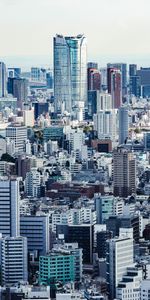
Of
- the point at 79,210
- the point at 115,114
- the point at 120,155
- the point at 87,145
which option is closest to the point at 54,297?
the point at 79,210

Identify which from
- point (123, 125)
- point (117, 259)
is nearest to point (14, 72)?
point (123, 125)

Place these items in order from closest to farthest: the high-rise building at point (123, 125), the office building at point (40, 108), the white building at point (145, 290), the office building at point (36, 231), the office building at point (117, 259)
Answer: the white building at point (145, 290), the office building at point (117, 259), the office building at point (36, 231), the high-rise building at point (123, 125), the office building at point (40, 108)

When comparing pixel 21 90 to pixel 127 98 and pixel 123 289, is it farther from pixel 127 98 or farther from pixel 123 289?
pixel 123 289

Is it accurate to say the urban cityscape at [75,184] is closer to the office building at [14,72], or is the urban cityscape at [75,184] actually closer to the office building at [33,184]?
the office building at [33,184]

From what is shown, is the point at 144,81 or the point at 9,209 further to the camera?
the point at 144,81

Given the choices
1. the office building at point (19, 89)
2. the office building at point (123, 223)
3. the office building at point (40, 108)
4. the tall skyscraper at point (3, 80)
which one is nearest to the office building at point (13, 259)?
the office building at point (123, 223)

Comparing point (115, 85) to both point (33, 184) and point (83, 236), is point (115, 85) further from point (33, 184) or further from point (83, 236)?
point (83, 236)

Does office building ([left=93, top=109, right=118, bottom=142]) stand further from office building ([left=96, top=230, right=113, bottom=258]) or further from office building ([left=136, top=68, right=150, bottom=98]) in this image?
office building ([left=96, top=230, right=113, bottom=258])
